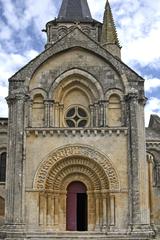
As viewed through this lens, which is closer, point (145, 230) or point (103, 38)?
point (145, 230)

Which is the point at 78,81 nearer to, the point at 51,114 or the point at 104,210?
the point at 51,114

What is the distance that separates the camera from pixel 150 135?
3616 centimetres

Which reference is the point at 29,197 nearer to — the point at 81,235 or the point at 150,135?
the point at 81,235

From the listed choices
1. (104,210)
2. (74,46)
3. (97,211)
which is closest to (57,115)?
(74,46)

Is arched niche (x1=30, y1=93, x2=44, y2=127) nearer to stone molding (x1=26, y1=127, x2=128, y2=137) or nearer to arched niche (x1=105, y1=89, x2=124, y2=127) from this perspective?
stone molding (x1=26, y1=127, x2=128, y2=137)

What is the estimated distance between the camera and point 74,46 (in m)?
24.7

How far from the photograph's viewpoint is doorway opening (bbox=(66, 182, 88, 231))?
76.9 ft

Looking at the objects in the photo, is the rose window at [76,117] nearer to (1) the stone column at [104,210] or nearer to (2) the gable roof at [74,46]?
(2) the gable roof at [74,46]

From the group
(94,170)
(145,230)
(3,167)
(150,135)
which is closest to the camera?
(145,230)

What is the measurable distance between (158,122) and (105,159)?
52.6 feet

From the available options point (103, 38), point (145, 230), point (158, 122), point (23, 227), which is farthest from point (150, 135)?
point (23, 227)

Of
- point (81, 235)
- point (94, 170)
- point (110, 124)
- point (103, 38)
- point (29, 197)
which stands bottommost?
point (81, 235)

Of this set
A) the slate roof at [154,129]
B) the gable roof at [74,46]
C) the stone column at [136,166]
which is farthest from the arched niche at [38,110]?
the slate roof at [154,129]

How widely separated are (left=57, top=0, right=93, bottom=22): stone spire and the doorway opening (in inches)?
844
